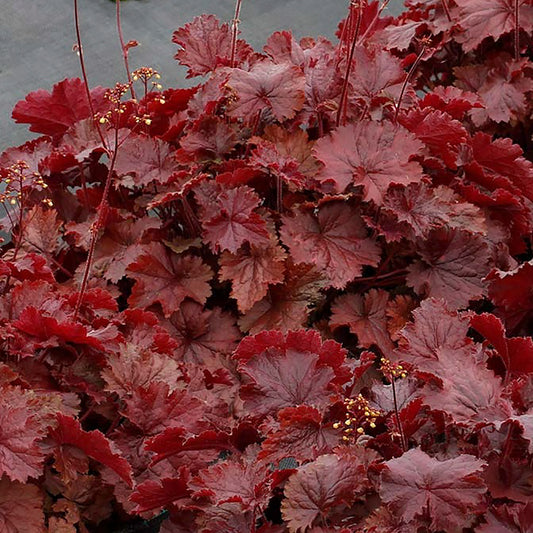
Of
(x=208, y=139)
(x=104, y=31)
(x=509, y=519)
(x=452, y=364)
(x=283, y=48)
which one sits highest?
(x=104, y=31)

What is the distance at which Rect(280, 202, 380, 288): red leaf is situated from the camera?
6.94ft

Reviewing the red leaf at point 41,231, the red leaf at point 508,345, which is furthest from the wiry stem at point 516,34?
the red leaf at point 41,231

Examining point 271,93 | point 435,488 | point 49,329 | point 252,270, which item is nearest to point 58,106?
point 271,93

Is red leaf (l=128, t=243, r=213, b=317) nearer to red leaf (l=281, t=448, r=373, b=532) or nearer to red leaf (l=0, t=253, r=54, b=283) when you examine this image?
red leaf (l=0, t=253, r=54, b=283)

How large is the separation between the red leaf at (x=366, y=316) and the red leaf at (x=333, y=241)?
0.43 feet

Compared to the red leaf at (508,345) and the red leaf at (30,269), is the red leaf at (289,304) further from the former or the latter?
the red leaf at (508,345)

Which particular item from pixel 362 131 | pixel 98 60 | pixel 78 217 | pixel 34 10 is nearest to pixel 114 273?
pixel 78 217

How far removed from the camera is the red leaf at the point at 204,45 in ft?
8.21

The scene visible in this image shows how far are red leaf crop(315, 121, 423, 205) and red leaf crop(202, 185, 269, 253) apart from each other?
0.19m

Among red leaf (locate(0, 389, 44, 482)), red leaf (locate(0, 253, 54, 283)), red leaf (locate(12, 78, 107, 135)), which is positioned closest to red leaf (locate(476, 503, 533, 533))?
red leaf (locate(0, 389, 44, 482))

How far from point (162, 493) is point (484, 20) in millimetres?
1824

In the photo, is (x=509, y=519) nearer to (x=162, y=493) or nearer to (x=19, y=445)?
(x=162, y=493)

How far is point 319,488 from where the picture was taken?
1347mm

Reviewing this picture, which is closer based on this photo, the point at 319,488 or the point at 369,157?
the point at 319,488
